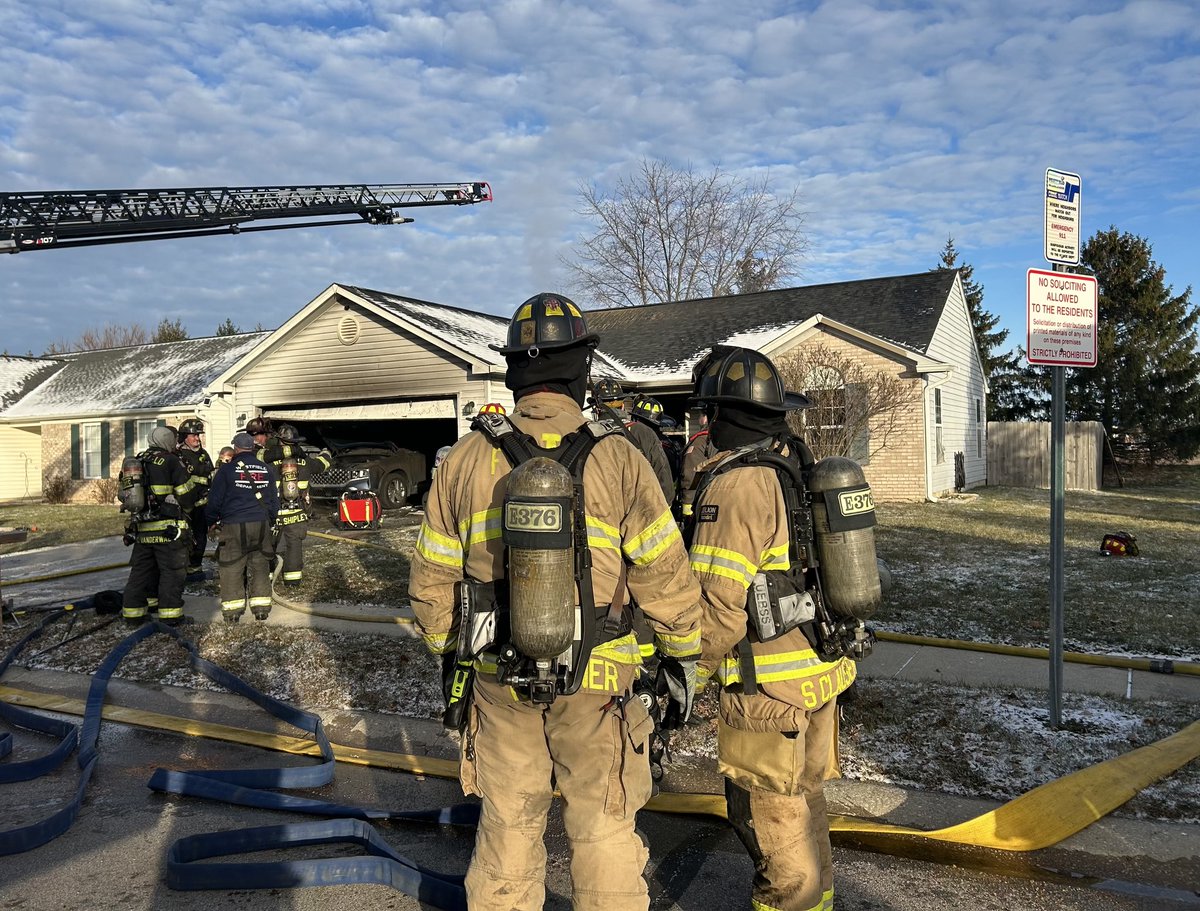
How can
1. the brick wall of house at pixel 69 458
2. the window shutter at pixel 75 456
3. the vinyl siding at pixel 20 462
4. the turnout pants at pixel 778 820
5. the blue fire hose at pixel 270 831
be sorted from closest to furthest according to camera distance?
the turnout pants at pixel 778 820, the blue fire hose at pixel 270 831, the brick wall of house at pixel 69 458, the window shutter at pixel 75 456, the vinyl siding at pixel 20 462

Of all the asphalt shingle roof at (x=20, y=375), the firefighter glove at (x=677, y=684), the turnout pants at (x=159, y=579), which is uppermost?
the asphalt shingle roof at (x=20, y=375)

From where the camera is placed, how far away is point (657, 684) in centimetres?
281

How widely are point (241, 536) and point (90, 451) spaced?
66.3ft

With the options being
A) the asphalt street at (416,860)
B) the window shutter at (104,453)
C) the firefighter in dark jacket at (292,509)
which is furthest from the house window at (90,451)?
the asphalt street at (416,860)

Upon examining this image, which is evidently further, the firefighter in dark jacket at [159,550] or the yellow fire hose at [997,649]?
the firefighter in dark jacket at [159,550]

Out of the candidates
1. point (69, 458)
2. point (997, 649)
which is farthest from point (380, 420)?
point (997, 649)

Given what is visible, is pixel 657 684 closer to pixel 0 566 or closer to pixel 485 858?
pixel 485 858

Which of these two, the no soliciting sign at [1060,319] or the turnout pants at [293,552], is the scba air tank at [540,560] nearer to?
the no soliciting sign at [1060,319]

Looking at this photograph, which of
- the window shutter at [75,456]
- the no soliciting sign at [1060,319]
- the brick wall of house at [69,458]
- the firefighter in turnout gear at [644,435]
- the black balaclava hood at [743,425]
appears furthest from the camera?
the window shutter at [75,456]

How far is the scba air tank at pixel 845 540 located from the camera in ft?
9.18

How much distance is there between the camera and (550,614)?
2305 mm

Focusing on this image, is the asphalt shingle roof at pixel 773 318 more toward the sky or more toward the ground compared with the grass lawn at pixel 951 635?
more toward the sky

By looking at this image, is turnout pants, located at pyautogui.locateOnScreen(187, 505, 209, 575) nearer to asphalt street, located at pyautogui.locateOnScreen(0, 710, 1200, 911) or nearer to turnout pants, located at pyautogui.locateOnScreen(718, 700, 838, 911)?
asphalt street, located at pyautogui.locateOnScreen(0, 710, 1200, 911)

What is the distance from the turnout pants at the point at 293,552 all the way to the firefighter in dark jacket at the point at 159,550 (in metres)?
1.36
